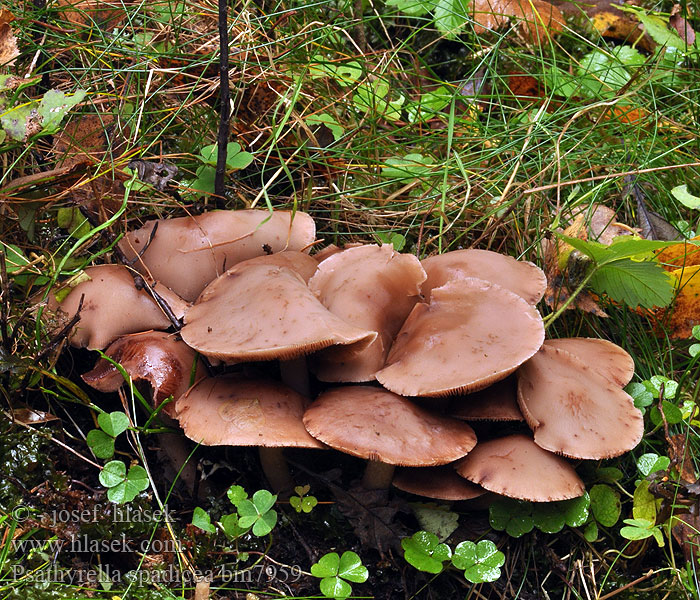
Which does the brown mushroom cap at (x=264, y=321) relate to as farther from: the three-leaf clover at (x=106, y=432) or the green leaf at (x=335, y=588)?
the green leaf at (x=335, y=588)

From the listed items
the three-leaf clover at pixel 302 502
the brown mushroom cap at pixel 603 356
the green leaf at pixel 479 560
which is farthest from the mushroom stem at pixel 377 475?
the brown mushroom cap at pixel 603 356

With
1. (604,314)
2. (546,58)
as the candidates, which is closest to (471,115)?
(546,58)

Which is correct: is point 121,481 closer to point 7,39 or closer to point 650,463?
point 650,463

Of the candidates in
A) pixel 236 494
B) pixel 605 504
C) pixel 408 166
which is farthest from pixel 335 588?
pixel 408 166

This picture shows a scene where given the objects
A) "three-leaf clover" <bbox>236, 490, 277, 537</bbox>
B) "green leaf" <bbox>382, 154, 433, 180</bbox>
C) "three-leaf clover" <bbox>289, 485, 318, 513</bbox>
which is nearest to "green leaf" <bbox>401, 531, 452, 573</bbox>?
"three-leaf clover" <bbox>289, 485, 318, 513</bbox>

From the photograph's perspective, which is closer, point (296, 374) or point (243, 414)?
point (243, 414)

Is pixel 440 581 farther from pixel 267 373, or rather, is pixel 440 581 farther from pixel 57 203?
pixel 57 203
